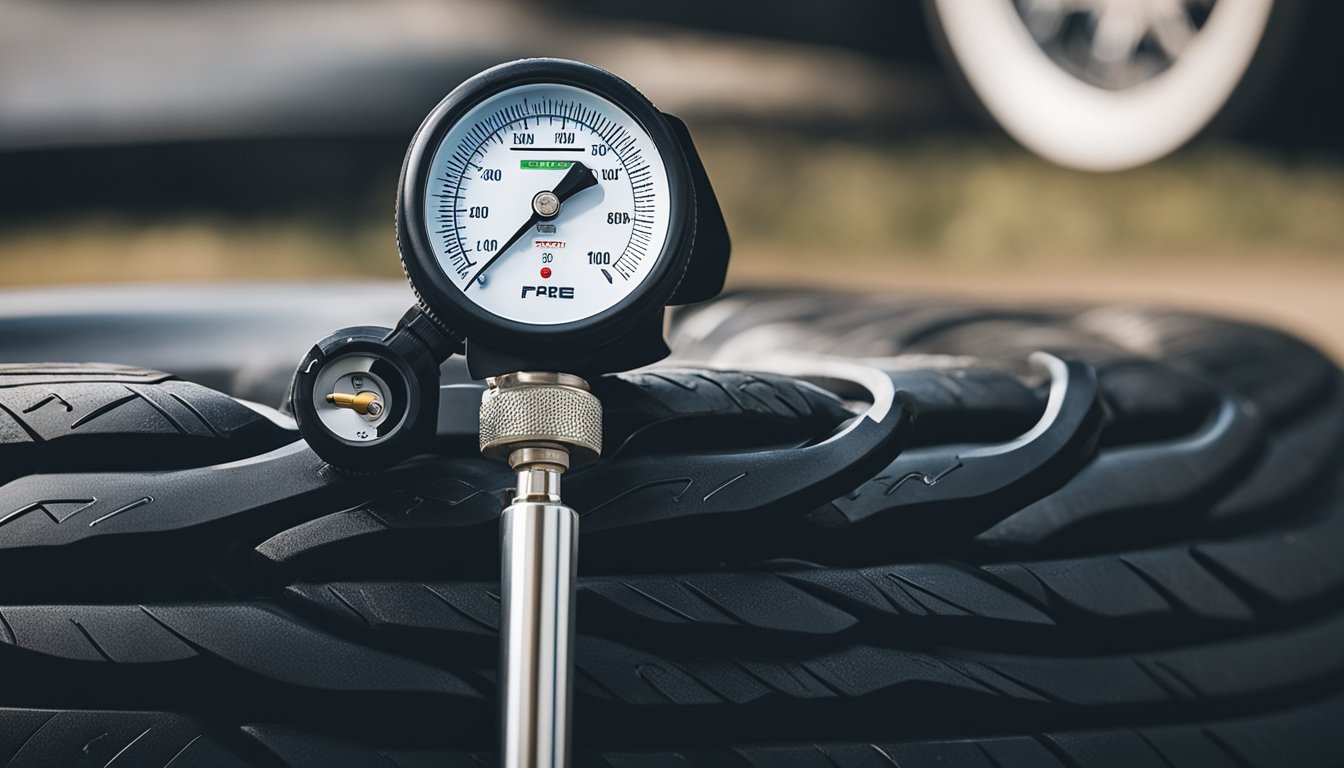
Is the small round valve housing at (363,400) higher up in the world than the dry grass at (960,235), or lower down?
lower down

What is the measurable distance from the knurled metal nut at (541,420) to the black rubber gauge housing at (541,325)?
2cm

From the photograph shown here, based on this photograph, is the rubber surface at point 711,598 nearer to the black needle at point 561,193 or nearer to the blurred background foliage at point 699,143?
the black needle at point 561,193

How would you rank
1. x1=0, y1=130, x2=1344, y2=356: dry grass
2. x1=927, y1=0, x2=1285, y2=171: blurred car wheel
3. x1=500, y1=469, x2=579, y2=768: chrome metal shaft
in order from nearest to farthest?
x1=500, y1=469, x2=579, y2=768: chrome metal shaft, x1=927, y1=0, x2=1285, y2=171: blurred car wheel, x1=0, y1=130, x2=1344, y2=356: dry grass

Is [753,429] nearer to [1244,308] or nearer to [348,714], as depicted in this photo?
[348,714]

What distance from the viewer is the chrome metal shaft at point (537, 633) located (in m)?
0.46

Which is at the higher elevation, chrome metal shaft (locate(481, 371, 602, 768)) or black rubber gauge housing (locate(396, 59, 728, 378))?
black rubber gauge housing (locate(396, 59, 728, 378))

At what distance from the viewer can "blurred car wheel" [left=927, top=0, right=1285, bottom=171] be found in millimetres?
1586

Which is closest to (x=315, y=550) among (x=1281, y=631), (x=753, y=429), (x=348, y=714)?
(x=348, y=714)

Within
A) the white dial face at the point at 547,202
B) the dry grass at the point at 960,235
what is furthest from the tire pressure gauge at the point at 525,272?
the dry grass at the point at 960,235

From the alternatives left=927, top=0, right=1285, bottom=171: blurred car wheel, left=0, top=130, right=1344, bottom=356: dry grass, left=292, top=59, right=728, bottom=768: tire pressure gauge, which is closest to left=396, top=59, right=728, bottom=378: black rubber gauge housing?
left=292, top=59, right=728, bottom=768: tire pressure gauge

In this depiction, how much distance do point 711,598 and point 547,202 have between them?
0.19m

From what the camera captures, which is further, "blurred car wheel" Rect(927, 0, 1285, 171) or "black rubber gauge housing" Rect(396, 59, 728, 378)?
"blurred car wheel" Rect(927, 0, 1285, 171)

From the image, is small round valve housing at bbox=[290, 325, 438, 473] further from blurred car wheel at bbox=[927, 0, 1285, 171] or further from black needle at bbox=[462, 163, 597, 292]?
blurred car wheel at bbox=[927, 0, 1285, 171]

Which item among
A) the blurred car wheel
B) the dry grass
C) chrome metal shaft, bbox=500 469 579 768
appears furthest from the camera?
the dry grass
